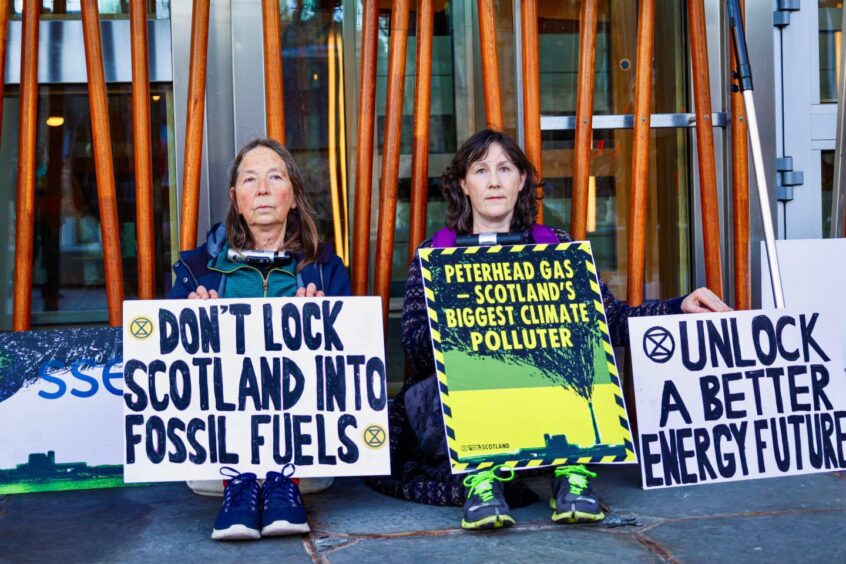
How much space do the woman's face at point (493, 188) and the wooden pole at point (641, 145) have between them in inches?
23.8

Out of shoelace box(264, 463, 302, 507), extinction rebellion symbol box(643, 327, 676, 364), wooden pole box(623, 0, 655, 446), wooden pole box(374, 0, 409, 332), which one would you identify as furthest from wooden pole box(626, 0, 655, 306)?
shoelace box(264, 463, 302, 507)

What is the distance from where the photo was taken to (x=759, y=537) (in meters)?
2.60

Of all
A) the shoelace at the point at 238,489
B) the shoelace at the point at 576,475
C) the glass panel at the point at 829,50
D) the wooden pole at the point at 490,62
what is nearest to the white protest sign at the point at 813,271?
the glass panel at the point at 829,50

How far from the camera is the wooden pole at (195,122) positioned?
3510mm

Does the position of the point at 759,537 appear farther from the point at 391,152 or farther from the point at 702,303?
the point at 391,152

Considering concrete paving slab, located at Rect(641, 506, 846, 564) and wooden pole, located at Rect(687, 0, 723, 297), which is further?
wooden pole, located at Rect(687, 0, 723, 297)

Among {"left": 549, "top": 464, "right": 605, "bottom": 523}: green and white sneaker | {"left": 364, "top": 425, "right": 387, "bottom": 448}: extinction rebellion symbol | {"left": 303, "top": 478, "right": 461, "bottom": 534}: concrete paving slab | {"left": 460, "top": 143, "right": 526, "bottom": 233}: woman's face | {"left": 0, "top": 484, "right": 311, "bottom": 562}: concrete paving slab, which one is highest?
{"left": 460, "top": 143, "right": 526, "bottom": 233}: woman's face

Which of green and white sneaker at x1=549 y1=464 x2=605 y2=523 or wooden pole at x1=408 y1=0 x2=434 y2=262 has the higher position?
wooden pole at x1=408 y1=0 x2=434 y2=262

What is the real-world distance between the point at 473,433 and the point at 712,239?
1.47 meters

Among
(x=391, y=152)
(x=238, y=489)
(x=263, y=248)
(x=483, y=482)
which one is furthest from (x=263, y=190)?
(x=483, y=482)

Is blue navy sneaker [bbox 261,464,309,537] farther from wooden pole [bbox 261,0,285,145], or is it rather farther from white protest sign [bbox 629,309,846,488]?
wooden pole [bbox 261,0,285,145]

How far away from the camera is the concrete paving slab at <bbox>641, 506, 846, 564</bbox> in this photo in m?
2.46

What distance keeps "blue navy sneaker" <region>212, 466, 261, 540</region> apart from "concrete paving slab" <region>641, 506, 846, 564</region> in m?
1.04

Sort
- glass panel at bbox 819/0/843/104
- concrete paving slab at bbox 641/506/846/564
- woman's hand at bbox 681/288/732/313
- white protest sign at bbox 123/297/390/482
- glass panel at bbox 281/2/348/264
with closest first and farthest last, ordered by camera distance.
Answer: concrete paving slab at bbox 641/506/846/564
white protest sign at bbox 123/297/390/482
woman's hand at bbox 681/288/732/313
glass panel at bbox 281/2/348/264
glass panel at bbox 819/0/843/104
